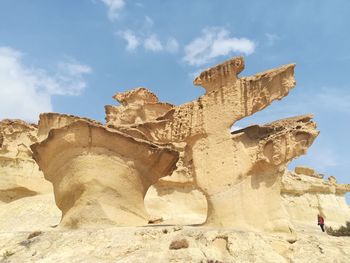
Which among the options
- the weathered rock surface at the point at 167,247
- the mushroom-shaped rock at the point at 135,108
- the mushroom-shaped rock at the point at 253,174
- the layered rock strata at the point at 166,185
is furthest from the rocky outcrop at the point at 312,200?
the weathered rock surface at the point at 167,247

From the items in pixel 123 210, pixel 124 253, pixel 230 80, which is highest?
pixel 230 80

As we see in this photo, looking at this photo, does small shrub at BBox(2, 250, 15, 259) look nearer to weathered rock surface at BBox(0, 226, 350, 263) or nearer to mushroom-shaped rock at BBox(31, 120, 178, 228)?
weathered rock surface at BBox(0, 226, 350, 263)

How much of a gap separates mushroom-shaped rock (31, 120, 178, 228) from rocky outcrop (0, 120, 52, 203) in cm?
1205

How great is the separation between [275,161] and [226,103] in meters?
2.11

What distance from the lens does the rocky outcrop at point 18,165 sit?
2395 centimetres

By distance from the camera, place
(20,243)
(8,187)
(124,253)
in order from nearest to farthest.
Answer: (124,253) < (20,243) < (8,187)

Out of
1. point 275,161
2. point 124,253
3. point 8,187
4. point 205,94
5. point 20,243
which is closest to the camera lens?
point 124,253

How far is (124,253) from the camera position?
8.03 metres

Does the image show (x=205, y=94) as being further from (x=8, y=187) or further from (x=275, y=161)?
(x=8, y=187)

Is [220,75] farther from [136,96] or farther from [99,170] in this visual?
[136,96]

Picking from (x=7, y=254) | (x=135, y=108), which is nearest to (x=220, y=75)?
(x=7, y=254)

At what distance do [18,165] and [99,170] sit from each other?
14.2m

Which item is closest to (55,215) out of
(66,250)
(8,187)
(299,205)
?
(8,187)

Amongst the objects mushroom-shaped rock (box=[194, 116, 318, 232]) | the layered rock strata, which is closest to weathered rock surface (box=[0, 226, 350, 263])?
mushroom-shaped rock (box=[194, 116, 318, 232])
